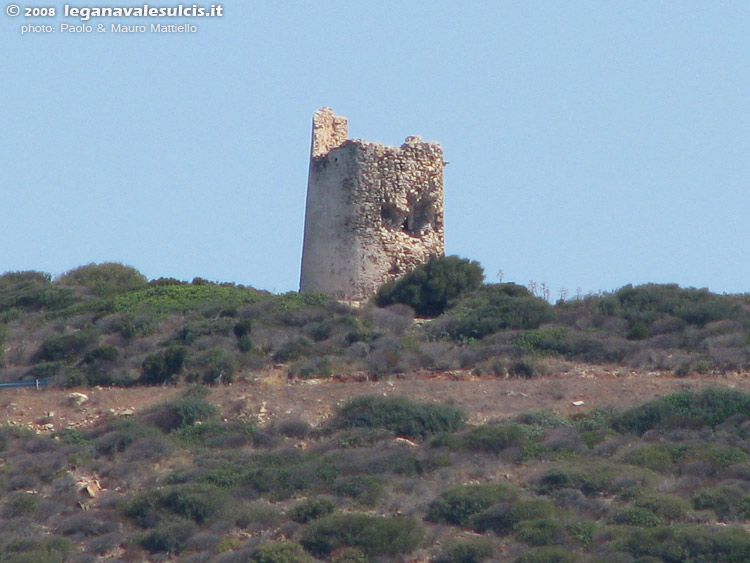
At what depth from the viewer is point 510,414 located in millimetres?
20797

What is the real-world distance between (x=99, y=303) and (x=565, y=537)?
47.9 ft

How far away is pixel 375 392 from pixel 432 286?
5.87 metres

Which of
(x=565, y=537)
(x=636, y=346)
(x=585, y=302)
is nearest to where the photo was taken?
(x=565, y=537)

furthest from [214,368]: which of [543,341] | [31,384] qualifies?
[543,341]

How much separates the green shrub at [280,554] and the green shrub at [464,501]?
1.78 m

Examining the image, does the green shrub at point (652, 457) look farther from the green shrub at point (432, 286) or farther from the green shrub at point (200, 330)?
the green shrub at point (432, 286)

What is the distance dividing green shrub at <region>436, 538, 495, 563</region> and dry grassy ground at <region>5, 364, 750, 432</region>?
4.66 meters

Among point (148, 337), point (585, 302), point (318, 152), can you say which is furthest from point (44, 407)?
point (585, 302)

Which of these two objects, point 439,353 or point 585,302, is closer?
point 439,353

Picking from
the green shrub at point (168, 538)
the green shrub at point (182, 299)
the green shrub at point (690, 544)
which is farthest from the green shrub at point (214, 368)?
the green shrub at point (690, 544)

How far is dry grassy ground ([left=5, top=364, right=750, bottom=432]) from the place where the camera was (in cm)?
2108

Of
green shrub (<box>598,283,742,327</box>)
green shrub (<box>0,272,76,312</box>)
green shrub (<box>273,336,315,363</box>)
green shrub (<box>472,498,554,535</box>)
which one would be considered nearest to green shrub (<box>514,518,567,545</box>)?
green shrub (<box>472,498,554,535</box>)

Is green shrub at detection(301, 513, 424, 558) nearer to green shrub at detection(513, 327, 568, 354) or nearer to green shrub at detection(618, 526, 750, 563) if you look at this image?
green shrub at detection(618, 526, 750, 563)

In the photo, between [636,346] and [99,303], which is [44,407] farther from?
[636,346]
